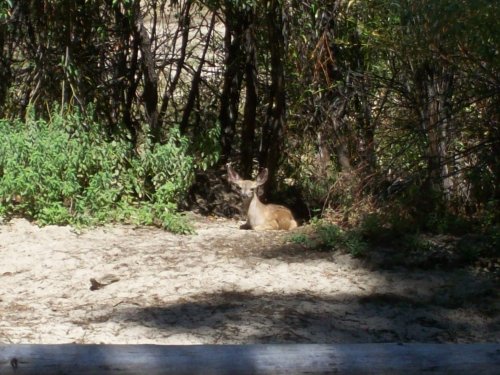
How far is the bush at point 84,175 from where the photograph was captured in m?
11.4

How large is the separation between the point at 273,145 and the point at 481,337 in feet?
18.5

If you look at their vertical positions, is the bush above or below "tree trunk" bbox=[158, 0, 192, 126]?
below

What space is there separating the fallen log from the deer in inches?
271

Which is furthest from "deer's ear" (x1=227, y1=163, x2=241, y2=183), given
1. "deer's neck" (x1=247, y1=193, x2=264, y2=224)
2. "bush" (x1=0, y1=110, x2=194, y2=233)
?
"bush" (x1=0, y1=110, x2=194, y2=233)

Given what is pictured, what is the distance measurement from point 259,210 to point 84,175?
2223 mm

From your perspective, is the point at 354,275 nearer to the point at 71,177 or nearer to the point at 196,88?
the point at 71,177

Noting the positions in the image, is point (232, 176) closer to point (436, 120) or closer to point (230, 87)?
point (230, 87)

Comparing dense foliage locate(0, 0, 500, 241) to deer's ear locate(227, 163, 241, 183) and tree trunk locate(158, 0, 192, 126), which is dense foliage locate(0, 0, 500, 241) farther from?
deer's ear locate(227, 163, 241, 183)

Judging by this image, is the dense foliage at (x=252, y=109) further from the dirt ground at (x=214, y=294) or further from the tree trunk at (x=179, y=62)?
the dirt ground at (x=214, y=294)

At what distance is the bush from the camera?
1138 cm

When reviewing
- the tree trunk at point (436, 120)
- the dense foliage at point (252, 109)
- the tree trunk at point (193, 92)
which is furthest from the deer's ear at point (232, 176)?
the tree trunk at point (436, 120)

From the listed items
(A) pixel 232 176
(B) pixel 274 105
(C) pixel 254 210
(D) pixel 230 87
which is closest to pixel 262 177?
(A) pixel 232 176

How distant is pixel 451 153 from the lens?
36.0ft

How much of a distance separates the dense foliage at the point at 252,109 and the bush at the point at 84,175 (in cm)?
2
